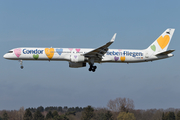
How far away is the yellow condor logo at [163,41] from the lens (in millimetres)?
51625

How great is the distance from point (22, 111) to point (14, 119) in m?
5.72

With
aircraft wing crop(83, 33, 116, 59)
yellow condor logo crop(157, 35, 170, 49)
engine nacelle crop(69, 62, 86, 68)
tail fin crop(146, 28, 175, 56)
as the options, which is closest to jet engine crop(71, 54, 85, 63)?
aircraft wing crop(83, 33, 116, 59)

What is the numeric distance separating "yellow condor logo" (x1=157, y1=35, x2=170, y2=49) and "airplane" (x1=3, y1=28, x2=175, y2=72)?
2.36 m

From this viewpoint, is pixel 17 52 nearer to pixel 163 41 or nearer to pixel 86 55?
pixel 86 55

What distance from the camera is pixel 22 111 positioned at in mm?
86625

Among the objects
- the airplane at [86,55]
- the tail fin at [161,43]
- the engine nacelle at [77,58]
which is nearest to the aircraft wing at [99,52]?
the airplane at [86,55]

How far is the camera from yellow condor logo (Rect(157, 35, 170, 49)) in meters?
51.6

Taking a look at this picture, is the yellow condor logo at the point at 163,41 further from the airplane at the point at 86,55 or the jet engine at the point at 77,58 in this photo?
the jet engine at the point at 77,58

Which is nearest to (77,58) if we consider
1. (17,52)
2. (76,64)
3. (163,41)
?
(76,64)

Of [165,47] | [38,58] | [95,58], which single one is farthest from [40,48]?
[165,47]

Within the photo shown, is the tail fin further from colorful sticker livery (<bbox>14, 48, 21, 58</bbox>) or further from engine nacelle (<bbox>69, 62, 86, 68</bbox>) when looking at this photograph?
colorful sticker livery (<bbox>14, 48, 21, 58</bbox>)

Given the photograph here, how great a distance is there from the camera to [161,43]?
51719mm

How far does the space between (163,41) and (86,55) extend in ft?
48.8

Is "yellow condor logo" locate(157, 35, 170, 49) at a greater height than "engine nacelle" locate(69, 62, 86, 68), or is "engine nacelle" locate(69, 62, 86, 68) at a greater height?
"yellow condor logo" locate(157, 35, 170, 49)
